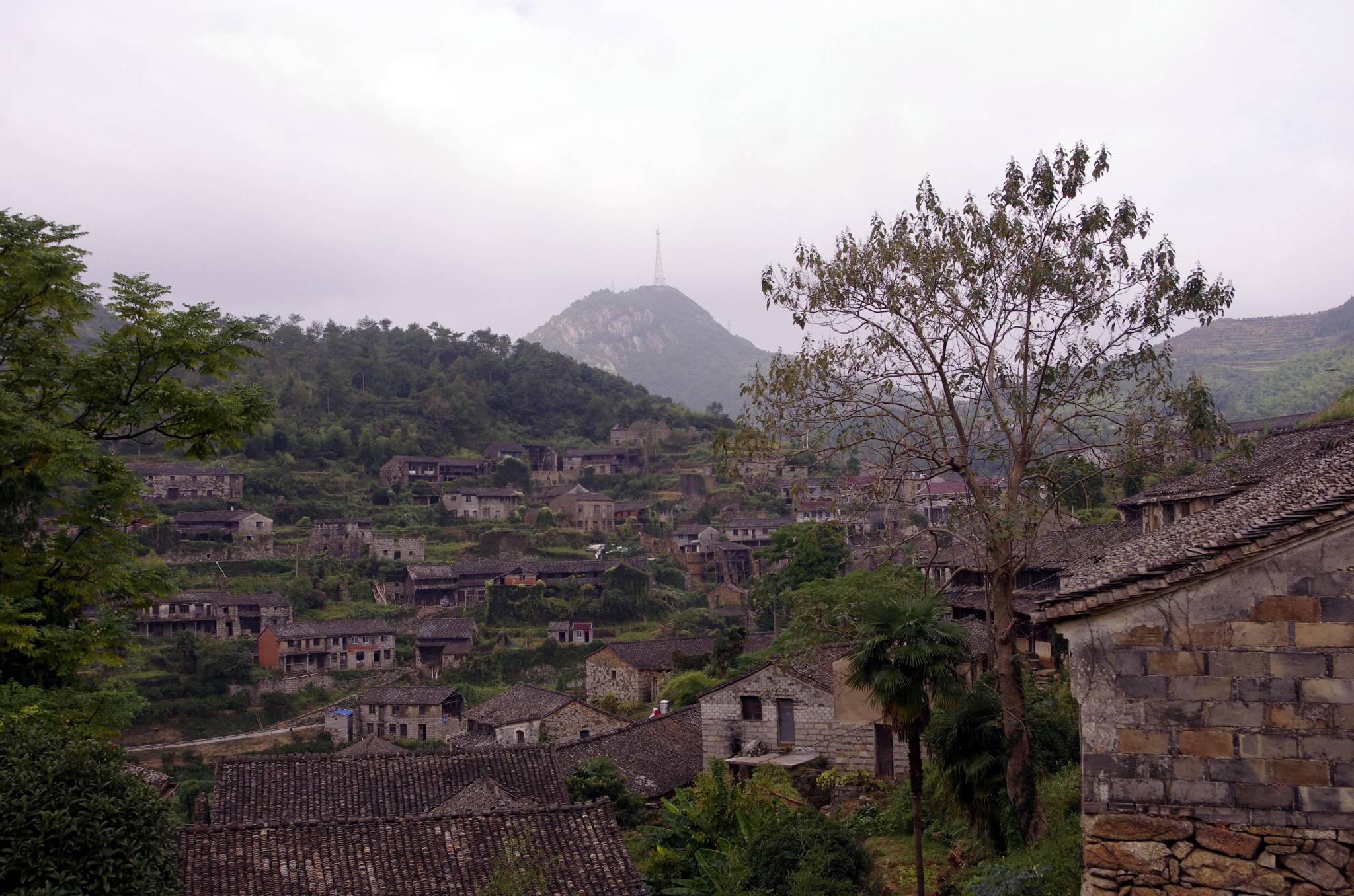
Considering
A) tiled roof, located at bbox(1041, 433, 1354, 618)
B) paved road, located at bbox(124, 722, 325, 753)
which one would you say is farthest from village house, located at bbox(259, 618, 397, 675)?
tiled roof, located at bbox(1041, 433, 1354, 618)

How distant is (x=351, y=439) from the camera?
266 ft

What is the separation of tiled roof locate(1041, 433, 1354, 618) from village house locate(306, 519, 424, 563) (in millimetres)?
62720

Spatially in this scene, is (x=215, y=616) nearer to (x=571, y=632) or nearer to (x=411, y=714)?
(x=411, y=714)

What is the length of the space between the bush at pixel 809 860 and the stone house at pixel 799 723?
5.30m

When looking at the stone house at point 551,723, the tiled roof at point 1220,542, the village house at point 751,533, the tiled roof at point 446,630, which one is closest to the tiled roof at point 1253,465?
the tiled roof at point 1220,542

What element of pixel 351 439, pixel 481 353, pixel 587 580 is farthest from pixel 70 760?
pixel 481 353

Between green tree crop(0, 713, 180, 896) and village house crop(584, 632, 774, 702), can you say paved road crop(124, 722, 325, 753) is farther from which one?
green tree crop(0, 713, 180, 896)

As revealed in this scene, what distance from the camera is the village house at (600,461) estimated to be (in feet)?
282

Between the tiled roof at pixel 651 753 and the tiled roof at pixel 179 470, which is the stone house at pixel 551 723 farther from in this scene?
the tiled roof at pixel 179 470

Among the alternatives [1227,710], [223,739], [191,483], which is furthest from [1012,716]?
[191,483]

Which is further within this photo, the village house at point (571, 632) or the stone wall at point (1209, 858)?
the village house at point (571, 632)

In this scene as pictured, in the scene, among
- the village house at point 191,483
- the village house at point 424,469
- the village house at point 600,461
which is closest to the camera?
the village house at point 191,483

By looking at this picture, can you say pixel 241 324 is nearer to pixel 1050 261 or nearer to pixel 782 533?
pixel 1050 261

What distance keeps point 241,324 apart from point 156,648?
4507 centimetres
